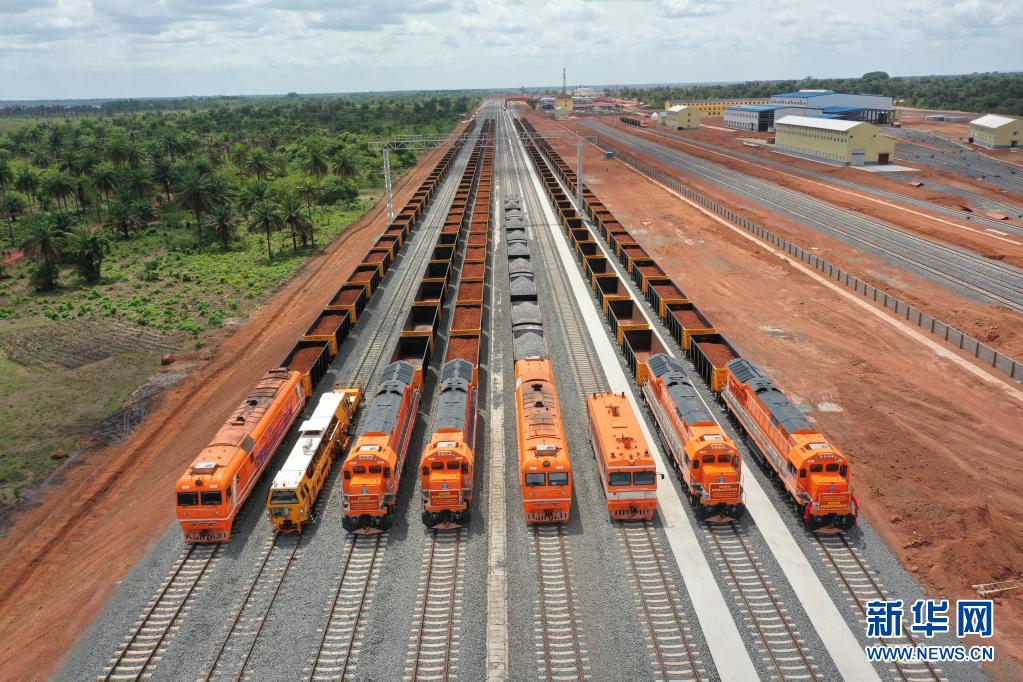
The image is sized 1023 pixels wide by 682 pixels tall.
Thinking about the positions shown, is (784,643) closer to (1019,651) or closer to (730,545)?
(730,545)

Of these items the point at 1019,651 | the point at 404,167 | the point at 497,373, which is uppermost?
the point at 404,167

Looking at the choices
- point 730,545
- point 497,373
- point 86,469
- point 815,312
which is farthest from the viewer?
point 815,312

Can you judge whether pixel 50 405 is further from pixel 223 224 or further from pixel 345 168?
pixel 345 168

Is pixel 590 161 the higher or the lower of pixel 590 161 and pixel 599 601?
the higher

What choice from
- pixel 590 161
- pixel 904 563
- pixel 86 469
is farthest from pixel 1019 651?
pixel 590 161

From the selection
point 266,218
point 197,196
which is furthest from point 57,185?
point 266,218

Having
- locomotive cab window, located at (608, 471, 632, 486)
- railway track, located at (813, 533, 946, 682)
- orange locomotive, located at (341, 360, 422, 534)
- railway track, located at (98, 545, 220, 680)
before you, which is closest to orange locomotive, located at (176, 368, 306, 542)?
railway track, located at (98, 545, 220, 680)

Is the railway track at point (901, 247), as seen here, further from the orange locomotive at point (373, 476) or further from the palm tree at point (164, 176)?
the palm tree at point (164, 176)
